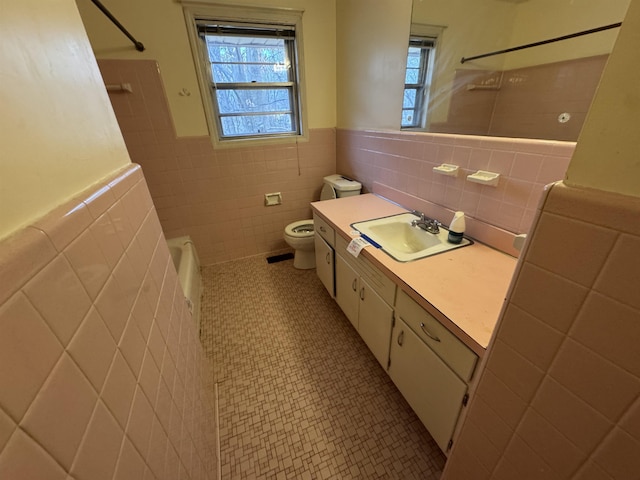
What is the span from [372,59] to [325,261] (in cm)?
153


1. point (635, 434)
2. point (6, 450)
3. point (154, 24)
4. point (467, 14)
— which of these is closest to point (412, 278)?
point (635, 434)

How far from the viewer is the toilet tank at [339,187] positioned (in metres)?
2.27

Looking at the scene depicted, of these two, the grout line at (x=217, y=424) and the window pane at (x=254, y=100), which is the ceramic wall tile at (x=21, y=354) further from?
the window pane at (x=254, y=100)

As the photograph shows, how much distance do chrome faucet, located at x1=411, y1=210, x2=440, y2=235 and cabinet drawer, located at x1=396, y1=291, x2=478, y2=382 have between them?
0.52 m

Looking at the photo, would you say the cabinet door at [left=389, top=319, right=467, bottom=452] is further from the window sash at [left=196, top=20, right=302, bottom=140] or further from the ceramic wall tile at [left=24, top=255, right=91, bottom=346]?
the window sash at [left=196, top=20, right=302, bottom=140]

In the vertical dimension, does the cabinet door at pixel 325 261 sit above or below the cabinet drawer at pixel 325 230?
below

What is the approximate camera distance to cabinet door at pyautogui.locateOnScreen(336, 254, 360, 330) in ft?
5.07

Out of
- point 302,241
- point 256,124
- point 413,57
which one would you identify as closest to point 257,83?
point 256,124

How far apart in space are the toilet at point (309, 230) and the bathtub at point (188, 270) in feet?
2.78

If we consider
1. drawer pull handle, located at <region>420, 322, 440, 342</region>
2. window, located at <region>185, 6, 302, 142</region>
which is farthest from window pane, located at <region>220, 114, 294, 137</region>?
drawer pull handle, located at <region>420, 322, 440, 342</region>

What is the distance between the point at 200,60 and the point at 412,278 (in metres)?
2.26

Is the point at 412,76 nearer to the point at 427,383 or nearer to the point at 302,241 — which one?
the point at 302,241

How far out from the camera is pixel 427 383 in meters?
1.06

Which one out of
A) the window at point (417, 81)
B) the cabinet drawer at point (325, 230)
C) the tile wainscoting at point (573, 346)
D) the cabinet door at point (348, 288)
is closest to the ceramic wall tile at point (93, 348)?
the tile wainscoting at point (573, 346)
